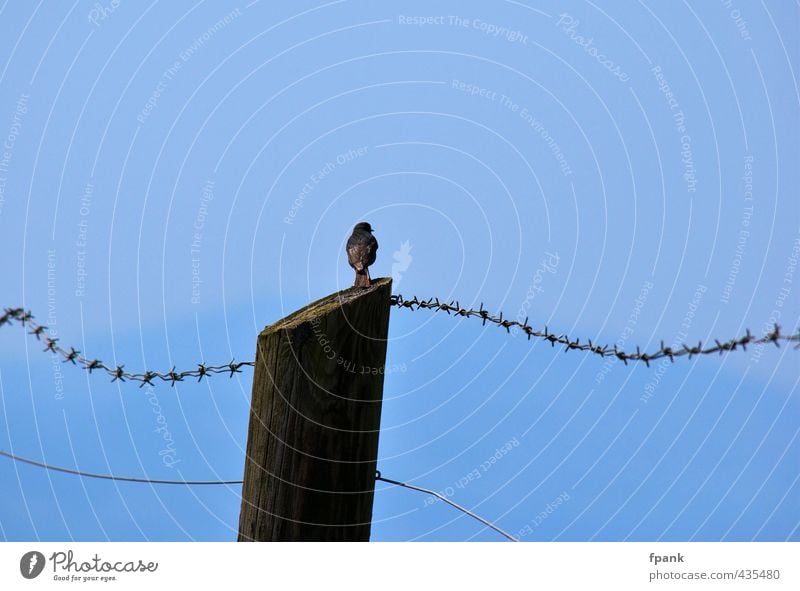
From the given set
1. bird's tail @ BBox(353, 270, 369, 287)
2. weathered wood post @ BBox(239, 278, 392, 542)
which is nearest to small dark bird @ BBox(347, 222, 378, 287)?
bird's tail @ BBox(353, 270, 369, 287)

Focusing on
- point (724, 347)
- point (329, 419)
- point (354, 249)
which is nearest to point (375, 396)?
point (329, 419)

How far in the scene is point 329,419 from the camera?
11.7 ft

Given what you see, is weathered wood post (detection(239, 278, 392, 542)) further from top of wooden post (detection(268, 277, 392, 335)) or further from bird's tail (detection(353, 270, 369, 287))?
bird's tail (detection(353, 270, 369, 287))

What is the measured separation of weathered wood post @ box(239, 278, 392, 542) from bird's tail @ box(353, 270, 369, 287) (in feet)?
0.69

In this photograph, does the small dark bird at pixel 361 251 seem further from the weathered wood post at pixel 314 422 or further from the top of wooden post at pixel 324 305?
the weathered wood post at pixel 314 422

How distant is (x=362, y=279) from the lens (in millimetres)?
3951

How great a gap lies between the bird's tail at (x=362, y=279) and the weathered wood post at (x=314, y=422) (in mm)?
209

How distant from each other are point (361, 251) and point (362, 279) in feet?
0.79

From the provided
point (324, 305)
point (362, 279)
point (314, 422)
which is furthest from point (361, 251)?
point (314, 422)

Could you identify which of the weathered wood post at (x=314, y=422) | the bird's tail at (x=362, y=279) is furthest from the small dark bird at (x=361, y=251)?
the weathered wood post at (x=314, y=422)
